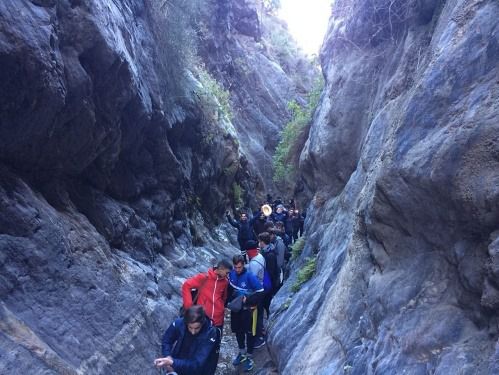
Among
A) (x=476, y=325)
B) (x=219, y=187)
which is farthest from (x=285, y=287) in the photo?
(x=219, y=187)

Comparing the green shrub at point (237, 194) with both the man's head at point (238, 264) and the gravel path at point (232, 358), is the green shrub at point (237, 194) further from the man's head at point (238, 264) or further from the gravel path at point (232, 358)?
the man's head at point (238, 264)

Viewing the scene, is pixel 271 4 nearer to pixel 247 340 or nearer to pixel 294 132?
pixel 294 132

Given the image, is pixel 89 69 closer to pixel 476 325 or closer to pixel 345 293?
pixel 345 293

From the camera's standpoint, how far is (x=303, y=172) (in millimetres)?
16406

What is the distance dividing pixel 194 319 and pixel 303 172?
11793mm

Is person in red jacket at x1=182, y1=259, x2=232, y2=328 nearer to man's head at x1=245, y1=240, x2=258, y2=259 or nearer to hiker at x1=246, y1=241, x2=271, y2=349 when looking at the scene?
hiker at x1=246, y1=241, x2=271, y2=349

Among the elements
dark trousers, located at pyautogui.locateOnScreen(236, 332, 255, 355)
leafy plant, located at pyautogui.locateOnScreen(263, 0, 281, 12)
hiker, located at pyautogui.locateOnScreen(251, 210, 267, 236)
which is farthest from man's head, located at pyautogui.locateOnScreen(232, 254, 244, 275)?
leafy plant, located at pyautogui.locateOnScreen(263, 0, 281, 12)

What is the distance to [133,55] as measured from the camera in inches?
401

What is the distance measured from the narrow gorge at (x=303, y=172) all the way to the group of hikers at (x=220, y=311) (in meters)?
0.52

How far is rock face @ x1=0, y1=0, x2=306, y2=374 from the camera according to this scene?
6.24 m

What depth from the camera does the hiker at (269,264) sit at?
363 inches

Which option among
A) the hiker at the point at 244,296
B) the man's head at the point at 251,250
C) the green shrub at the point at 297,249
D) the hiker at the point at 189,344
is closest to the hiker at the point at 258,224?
the green shrub at the point at 297,249

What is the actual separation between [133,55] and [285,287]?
5860 millimetres

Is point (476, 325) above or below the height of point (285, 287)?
below
